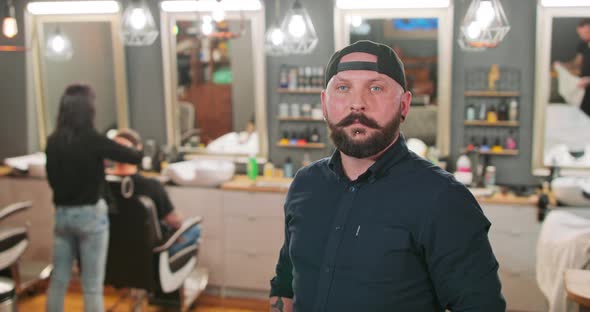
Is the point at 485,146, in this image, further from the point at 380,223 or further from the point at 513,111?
the point at 380,223

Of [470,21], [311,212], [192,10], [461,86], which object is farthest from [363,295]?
[192,10]

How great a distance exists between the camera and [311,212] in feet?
5.36

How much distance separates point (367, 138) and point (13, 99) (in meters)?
4.06

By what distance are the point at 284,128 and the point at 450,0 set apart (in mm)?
1427

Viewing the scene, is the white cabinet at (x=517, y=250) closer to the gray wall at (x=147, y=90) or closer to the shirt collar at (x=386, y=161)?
the shirt collar at (x=386, y=161)

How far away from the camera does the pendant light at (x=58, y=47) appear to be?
180 inches

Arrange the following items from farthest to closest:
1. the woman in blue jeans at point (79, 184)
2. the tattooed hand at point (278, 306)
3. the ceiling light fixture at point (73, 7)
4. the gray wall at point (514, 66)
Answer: the ceiling light fixture at point (73, 7), the gray wall at point (514, 66), the woman in blue jeans at point (79, 184), the tattooed hand at point (278, 306)

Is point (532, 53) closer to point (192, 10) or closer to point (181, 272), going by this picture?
point (192, 10)

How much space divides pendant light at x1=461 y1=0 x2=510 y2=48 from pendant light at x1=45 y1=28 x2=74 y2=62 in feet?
9.97

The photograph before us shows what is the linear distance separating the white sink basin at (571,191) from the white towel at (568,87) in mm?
529

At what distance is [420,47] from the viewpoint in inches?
152

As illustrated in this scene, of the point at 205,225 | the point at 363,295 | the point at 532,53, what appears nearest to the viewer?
the point at 363,295

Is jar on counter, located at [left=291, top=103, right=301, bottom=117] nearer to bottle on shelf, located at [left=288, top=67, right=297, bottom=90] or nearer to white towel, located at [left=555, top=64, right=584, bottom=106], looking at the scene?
bottle on shelf, located at [left=288, top=67, right=297, bottom=90]

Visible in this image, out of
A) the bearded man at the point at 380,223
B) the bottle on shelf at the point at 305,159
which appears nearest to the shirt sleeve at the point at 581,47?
the bottle on shelf at the point at 305,159
